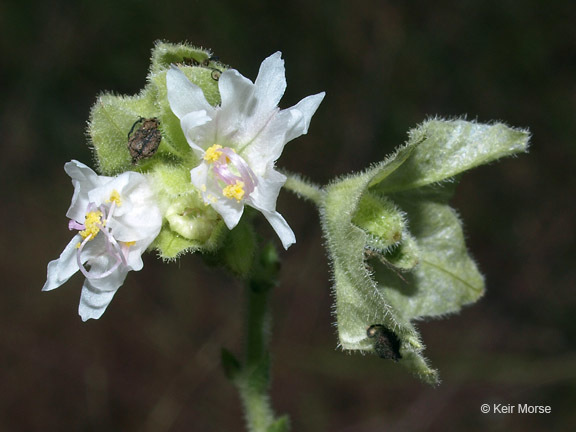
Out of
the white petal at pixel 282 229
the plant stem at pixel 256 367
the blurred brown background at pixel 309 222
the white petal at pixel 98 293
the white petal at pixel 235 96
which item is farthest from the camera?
the blurred brown background at pixel 309 222

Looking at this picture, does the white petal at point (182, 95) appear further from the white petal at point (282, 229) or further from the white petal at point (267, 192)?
the white petal at point (282, 229)

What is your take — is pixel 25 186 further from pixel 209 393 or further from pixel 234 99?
pixel 234 99

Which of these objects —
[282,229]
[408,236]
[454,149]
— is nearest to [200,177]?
[282,229]

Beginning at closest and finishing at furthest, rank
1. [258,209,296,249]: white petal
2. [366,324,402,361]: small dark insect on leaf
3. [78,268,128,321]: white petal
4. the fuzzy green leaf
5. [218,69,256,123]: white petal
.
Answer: [258,209,296,249]: white petal < [218,69,256,123]: white petal < [78,268,128,321]: white petal < [366,324,402,361]: small dark insect on leaf < the fuzzy green leaf

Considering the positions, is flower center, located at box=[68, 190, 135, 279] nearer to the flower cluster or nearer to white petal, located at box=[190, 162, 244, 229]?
the flower cluster

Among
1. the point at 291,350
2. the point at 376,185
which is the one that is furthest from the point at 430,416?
the point at 376,185

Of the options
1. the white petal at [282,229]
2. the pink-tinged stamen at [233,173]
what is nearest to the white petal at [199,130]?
the pink-tinged stamen at [233,173]

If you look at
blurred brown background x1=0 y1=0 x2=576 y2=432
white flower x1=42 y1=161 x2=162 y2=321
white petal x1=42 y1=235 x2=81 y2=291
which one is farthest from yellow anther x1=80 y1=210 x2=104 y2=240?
blurred brown background x1=0 y1=0 x2=576 y2=432
